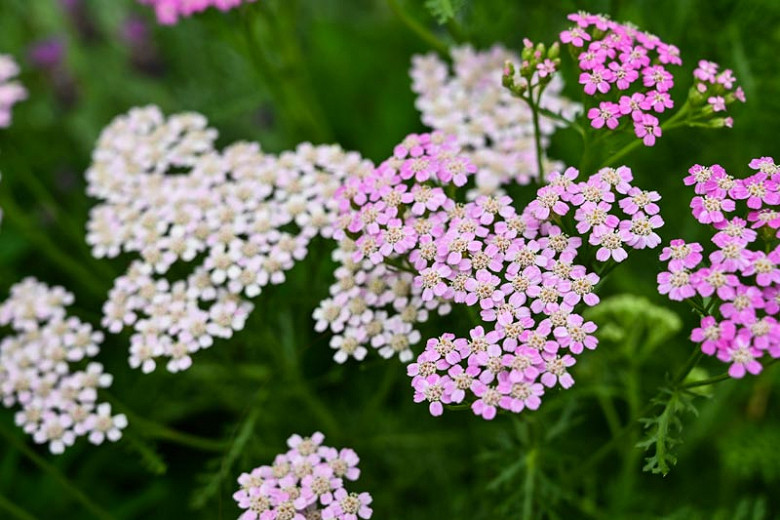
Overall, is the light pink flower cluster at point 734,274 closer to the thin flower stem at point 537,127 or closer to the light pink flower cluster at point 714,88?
the light pink flower cluster at point 714,88

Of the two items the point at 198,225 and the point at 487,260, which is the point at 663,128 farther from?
the point at 198,225

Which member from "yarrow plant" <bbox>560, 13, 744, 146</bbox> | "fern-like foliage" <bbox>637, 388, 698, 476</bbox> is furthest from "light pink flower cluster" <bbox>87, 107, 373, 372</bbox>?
"fern-like foliage" <bbox>637, 388, 698, 476</bbox>

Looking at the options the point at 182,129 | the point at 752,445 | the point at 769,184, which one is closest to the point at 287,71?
the point at 182,129

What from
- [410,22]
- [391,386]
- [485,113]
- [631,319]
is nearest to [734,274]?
[631,319]

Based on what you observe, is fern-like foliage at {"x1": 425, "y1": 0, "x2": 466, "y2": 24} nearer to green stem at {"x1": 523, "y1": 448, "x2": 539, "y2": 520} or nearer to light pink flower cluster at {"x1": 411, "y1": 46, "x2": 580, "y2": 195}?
light pink flower cluster at {"x1": 411, "y1": 46, "x2": 580, "y2": 195}

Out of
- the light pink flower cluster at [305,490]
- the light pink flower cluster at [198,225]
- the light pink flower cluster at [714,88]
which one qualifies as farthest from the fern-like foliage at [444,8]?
the light pink flower cluster at [305,490]
